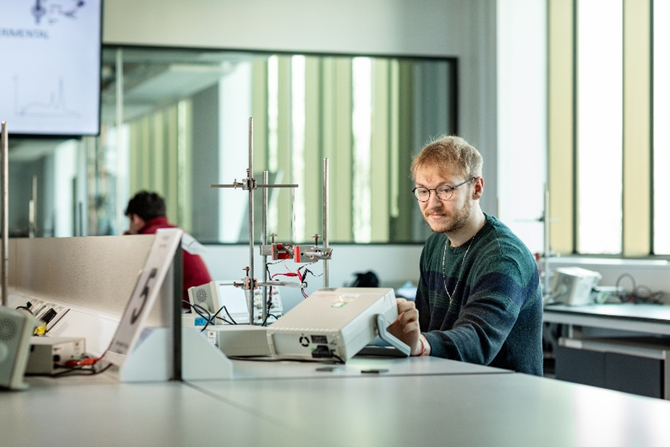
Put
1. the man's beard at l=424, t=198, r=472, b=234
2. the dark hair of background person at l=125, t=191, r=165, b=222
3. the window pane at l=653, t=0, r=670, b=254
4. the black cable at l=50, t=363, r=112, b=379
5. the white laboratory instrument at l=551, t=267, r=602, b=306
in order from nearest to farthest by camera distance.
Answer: the black cable at l=50, t=363, r=112, b=379, the man's beard at l=424, t=198, r=472, b=234, the white laboratory instrument at l=551, t=267, r=602, b=306, the dark hair of background person at l=125, t=191, r=165, b=222, the window pane at l=653, t=0, r=670, b=254

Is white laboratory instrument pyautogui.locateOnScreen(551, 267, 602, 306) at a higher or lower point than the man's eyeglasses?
lower

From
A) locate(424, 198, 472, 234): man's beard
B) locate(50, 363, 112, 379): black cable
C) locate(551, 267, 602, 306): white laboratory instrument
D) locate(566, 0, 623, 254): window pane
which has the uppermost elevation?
locate(566, 0, 623, 254): window pane

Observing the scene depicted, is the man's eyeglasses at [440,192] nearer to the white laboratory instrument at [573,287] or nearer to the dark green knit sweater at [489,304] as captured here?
the dark green knit sweater at [489,304]

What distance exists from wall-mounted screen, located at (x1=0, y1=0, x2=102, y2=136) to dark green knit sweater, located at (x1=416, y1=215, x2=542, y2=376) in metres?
3.66

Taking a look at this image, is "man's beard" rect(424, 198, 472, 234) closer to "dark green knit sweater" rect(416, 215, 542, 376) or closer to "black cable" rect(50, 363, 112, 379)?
"dark green knit sweater" rect(416, 215, 542, 376)

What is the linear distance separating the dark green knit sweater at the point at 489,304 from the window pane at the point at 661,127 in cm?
337

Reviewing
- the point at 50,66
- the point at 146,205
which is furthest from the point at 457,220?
the point at 50,66

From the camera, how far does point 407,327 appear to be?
1.97 meters

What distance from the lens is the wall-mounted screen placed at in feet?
18.2

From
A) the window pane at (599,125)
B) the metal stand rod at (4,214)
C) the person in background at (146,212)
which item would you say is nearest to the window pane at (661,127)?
the window pane at (599,125)

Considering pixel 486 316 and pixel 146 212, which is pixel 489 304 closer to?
pixel 486 316

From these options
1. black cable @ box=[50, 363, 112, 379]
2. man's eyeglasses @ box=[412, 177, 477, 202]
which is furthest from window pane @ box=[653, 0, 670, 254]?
black cable @ box=[50, 363, 112, 379]

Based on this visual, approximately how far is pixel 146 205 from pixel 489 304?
9.83ft

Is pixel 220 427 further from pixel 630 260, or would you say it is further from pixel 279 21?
pixel 279 21
